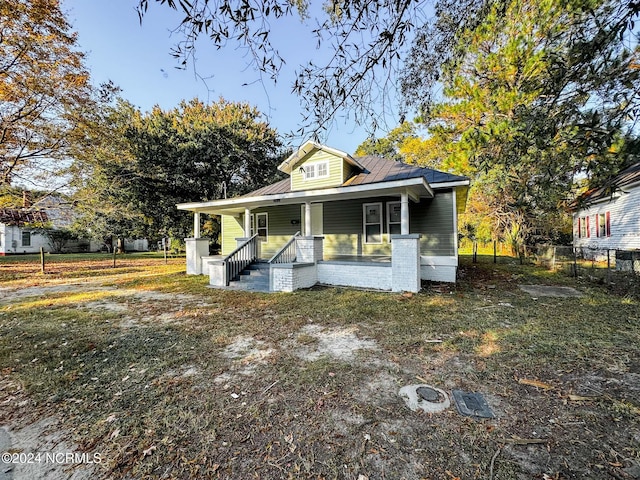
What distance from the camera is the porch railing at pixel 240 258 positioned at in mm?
9086

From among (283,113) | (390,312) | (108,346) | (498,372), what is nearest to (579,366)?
(498,372)

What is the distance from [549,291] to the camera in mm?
7625

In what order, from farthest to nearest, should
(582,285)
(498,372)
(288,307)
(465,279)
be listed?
(465,279)
(582,285)
(288,307)
(498,372)

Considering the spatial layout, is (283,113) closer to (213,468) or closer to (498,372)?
(213,468)

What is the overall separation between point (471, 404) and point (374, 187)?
598 centimetres

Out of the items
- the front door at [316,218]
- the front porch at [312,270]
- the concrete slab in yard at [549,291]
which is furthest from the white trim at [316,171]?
the concrete slab in yard at [549,291]

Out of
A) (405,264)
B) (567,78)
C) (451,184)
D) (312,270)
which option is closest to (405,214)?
(405,264)

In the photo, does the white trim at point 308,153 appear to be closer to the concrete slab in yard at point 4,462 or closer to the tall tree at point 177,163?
the tall tree at point 177,163

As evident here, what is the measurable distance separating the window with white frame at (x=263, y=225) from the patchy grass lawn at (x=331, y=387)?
21.8 feet

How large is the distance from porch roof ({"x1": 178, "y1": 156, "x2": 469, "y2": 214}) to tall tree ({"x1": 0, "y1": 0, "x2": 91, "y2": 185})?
587 cm

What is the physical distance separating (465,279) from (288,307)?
21.8ft

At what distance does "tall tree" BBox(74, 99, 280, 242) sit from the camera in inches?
685

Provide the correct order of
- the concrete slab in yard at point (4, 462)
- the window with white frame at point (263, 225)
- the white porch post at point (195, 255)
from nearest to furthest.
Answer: the concrete slab in yard at point (4, 462) → the white porch post at point (195, 255) → the window with white frame at point (263, 225)

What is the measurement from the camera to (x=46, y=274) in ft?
39.3
